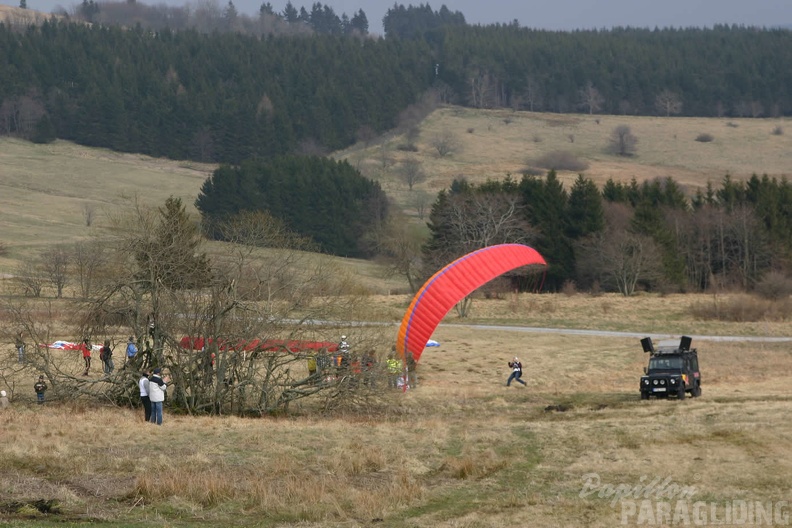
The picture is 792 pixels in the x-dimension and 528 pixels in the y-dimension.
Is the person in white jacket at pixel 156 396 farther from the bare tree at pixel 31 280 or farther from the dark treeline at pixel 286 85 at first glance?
the dark treeline at pixel 286 85

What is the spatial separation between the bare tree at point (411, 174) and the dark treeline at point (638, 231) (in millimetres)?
45692

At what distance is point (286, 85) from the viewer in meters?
163

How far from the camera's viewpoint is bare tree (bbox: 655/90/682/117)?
182 metres

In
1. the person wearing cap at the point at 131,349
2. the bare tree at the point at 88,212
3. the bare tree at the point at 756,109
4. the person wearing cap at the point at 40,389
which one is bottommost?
the person wearing cap at the point at 40,389

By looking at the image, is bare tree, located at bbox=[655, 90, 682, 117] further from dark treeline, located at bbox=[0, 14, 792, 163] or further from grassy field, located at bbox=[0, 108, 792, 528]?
grassy field, located at bbox=[0, 108, 792, 528]

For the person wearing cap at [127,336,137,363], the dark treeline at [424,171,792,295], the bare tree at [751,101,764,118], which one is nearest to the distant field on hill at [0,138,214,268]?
the dark treeline at [424,171,792,295]

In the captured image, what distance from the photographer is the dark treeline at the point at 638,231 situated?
239ft

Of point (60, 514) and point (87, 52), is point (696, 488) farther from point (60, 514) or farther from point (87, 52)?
point (87, 52)

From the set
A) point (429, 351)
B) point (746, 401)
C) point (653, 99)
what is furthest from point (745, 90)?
point (746, 401)

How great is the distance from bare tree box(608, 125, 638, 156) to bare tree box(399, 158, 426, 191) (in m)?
32.8

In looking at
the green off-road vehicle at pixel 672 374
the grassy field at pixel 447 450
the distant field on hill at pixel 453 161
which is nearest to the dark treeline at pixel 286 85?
the distant field on hill at pixel 453 161

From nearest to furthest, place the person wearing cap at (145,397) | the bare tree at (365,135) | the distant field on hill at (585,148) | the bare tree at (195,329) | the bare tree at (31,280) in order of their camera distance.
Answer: the person wearing cap at (145,397)
the bare tree at (195,329)
the bare tree at (31,280)
the distant field on hill at (585,148)
the bare tree at (365,135)

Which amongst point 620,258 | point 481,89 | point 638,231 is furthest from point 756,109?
point 620,258

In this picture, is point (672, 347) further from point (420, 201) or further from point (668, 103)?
point (668, 103)
